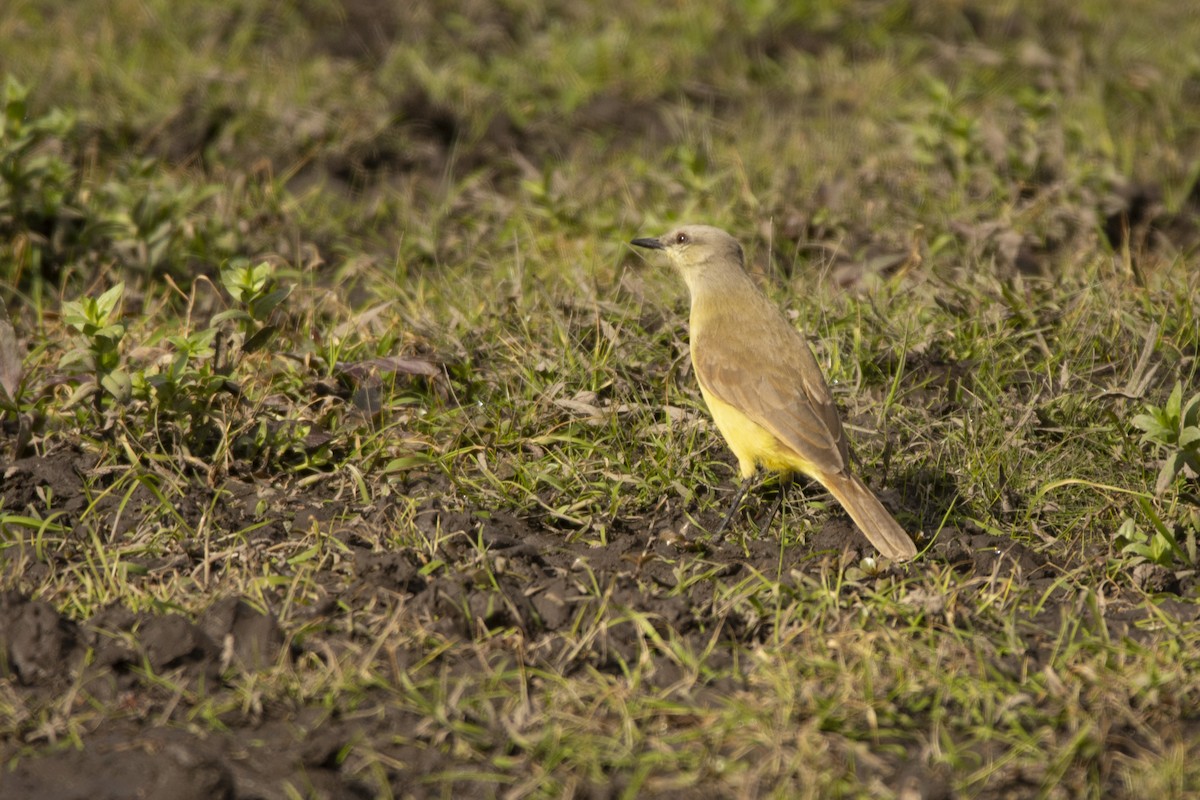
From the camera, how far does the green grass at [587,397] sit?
4.35m

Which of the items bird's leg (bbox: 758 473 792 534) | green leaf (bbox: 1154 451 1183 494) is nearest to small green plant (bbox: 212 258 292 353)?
bird's leg (bbox: 758 473 792 534)

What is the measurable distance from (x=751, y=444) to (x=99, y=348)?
258 cm

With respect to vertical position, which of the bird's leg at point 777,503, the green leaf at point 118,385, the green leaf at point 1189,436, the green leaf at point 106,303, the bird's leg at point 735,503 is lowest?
the bird's leg at point 777,503

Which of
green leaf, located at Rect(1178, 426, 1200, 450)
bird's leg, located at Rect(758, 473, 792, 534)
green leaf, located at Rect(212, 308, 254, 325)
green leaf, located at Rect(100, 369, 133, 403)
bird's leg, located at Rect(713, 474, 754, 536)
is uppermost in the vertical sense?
green leaf, located at Rect(212, 308, 254, 325)

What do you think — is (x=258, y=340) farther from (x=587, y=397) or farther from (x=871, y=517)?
(x=871, y=517)

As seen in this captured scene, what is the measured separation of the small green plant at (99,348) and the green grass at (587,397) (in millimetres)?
22

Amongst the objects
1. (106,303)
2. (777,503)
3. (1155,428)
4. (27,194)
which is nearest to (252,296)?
(106,303)

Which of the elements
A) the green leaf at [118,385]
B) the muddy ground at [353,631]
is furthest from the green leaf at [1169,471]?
the green leaf at [118,385]

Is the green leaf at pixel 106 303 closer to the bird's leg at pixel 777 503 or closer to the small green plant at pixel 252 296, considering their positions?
the small green plant at pixel 252 296

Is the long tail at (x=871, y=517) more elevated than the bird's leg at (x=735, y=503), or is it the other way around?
the long tail at (x=871, y=517)

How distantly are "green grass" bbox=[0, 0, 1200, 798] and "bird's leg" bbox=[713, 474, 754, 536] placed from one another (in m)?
0.08

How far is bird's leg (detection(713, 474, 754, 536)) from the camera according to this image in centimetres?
560

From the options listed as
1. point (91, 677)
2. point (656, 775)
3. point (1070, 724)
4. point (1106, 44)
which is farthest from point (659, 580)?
point (1106, 44)

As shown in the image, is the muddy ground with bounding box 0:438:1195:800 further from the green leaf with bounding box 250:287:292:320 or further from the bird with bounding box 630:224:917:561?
the green leaf with bounding box 250:287:292:320
